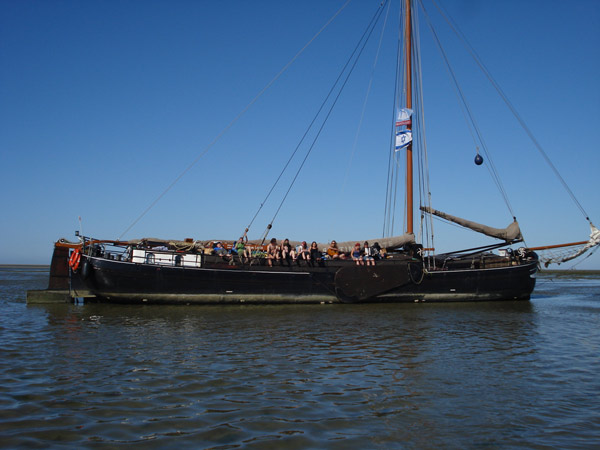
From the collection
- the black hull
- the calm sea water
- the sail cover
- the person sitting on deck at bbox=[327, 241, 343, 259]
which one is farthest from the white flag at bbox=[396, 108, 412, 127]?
the calm sea water

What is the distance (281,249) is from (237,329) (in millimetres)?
8060

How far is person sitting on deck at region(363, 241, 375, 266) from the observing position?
67.6ft

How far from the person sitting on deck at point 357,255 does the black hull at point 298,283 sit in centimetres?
22

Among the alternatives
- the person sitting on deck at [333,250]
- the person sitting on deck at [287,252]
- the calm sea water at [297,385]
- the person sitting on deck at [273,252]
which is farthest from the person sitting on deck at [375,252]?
the calm sea water at [297,385]

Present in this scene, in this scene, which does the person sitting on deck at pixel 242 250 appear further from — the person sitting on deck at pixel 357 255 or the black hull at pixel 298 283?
the person sitting on deck at pixel 357 255

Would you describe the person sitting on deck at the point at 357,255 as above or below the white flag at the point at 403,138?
below

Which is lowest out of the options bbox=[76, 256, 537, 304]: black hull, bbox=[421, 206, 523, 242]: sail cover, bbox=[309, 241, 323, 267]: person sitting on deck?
bbox=[76, 256, 537, 304]: black hull

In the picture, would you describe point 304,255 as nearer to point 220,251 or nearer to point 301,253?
point 301,253

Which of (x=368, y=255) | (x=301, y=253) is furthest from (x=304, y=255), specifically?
(x=368, y=255)

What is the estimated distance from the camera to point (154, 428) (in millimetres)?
5301

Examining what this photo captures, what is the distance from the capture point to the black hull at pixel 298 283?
753 inches

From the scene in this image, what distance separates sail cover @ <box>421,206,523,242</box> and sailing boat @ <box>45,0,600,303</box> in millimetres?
729

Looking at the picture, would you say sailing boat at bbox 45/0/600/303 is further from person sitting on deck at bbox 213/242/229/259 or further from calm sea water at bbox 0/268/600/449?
calm sea water at bbox 0/268/600/449

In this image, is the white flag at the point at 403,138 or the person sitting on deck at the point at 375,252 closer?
the person sitting on deck at the point at 375,252
